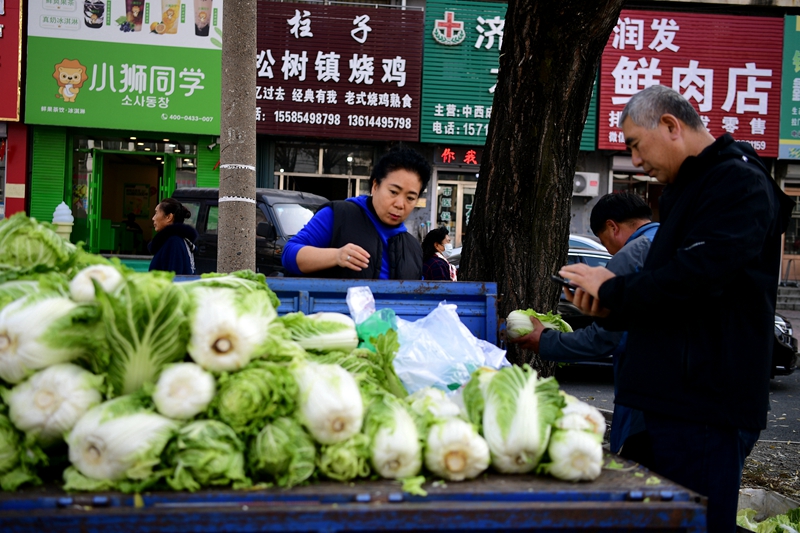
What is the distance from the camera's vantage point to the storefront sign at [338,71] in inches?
647

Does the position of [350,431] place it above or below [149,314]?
below

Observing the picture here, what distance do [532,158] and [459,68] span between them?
43.1 feet

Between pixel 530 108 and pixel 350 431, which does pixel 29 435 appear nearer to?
pixel 350 431

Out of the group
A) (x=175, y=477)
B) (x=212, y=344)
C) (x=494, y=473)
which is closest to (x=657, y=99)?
(x=494, y=473)

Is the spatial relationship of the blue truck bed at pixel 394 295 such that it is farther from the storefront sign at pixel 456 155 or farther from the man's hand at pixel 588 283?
the storefront sign at pixel 456 155

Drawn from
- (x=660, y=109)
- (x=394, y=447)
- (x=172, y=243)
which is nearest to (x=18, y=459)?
(x=394, y=447)

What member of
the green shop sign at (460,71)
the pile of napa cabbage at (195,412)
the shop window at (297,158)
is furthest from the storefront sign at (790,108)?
the pile of napa cabbage at (195,412)

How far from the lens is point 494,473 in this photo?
7.17ft

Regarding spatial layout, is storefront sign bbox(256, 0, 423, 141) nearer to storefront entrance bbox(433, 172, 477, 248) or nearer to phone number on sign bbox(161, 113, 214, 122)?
phone number on sign bbox(161, 113, 214, 122)

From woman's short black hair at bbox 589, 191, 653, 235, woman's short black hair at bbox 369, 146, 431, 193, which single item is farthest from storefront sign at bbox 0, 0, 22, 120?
woman's short black hair at bbox 589, 191, 653, 235

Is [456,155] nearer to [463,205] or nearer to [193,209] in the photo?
[463,205]

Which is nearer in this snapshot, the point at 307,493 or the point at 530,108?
the point at 307,493

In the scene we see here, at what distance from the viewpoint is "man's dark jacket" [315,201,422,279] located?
12.2 feet

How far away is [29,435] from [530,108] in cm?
367
